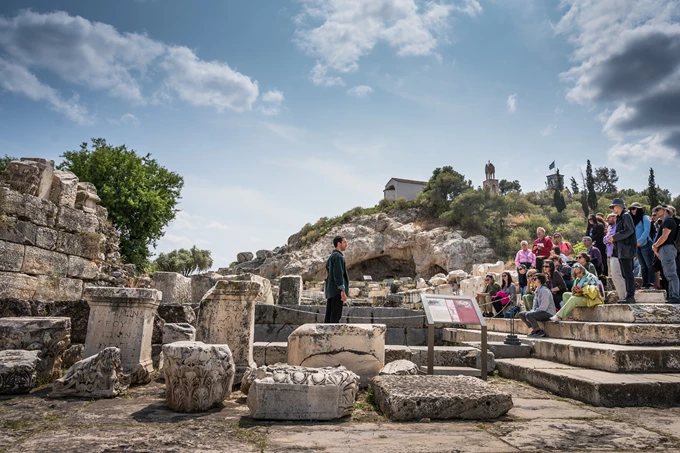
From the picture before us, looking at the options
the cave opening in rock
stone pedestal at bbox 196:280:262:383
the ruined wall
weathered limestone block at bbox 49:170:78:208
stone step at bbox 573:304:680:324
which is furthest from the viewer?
the cave opening in rock

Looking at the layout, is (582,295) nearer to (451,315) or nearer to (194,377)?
(451,315)

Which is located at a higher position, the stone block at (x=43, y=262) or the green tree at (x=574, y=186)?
the green tree at (x=574, y=186)

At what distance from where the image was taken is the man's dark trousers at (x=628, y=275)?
6.51 meters

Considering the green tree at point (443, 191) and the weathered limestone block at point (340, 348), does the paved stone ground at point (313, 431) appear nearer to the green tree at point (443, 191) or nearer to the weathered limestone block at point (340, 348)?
the weathered limestone block at point (340, 348)

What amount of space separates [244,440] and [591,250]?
8859 millimetres

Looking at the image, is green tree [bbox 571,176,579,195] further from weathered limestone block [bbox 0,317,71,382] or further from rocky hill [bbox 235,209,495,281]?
weathered limestone block [bbox 0,317,71,382]

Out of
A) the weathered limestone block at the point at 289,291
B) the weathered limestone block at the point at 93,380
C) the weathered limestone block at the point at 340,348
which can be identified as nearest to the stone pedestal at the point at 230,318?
the weathered limestone block at the point at 340,348

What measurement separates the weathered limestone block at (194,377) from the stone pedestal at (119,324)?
147 cm

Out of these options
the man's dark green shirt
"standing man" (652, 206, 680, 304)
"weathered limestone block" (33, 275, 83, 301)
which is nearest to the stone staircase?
"standing man" (652, 206, 680, 304)

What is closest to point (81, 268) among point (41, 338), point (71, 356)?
point (71, 356)

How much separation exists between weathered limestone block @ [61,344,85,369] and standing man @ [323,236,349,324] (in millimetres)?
3405

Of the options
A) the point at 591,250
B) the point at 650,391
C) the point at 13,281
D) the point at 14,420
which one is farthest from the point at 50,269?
the point at 591,250

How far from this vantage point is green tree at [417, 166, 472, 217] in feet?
152

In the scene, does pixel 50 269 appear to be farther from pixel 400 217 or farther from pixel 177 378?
pixel 400 217
